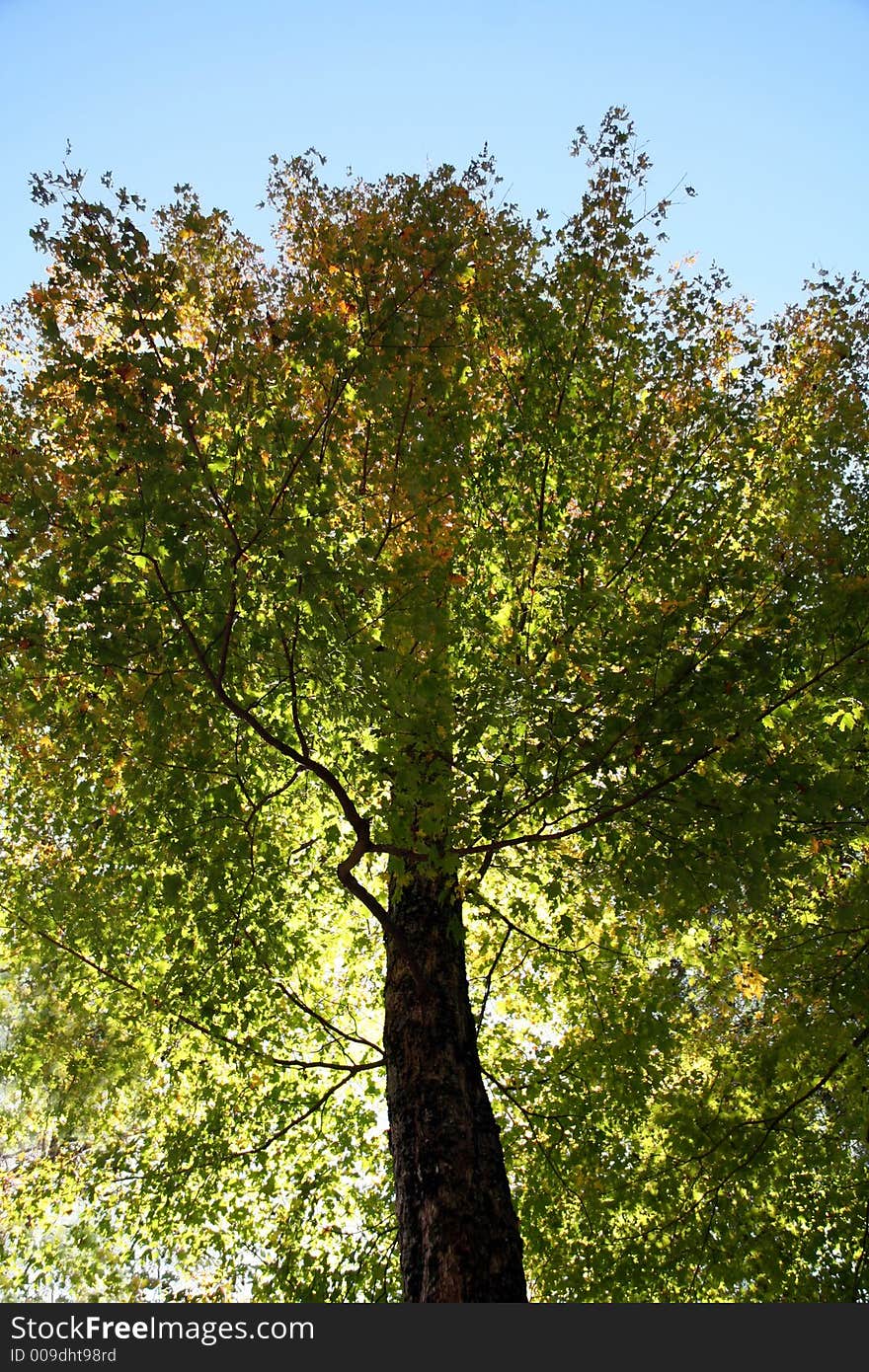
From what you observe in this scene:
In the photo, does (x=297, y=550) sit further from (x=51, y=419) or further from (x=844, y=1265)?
(x=844, y=1265)

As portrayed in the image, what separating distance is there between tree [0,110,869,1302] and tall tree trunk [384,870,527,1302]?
24 mm

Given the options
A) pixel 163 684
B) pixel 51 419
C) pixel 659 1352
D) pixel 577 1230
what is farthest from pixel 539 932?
pixel 51 419

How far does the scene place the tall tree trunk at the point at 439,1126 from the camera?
14.4ft

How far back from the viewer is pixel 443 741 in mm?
4875

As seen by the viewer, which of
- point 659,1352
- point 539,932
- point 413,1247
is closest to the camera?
point 659,1352

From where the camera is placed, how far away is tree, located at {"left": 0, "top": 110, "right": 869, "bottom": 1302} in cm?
470

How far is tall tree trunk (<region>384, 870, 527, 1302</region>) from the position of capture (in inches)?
173

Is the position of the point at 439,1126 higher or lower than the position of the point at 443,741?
lower

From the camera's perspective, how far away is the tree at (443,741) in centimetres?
470

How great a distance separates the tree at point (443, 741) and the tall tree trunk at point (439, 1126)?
0.08ft

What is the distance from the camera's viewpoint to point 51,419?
696 cm

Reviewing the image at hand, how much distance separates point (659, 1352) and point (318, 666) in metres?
3.94

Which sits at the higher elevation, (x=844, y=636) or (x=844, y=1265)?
(x=844, y=636)

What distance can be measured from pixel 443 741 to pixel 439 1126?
2.43 meters
